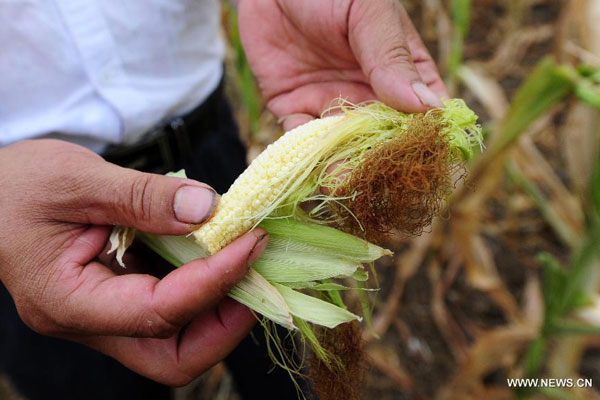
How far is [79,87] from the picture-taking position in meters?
1.09

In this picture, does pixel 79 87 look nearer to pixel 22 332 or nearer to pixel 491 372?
pixel 22 332

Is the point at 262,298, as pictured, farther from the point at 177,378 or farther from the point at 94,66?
the point at 94,66

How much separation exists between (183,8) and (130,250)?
571 mm

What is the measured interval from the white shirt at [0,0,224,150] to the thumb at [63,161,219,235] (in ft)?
0.95

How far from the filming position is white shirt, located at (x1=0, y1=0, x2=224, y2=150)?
1.01 metres

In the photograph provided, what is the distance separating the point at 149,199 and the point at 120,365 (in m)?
0.65

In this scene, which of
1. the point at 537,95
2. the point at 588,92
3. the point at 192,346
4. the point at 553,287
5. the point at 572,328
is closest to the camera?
the point at 192,346

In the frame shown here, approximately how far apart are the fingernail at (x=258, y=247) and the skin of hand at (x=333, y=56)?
0.31 metres

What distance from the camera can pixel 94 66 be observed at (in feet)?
3.51

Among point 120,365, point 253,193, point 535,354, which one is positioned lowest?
point 535,354

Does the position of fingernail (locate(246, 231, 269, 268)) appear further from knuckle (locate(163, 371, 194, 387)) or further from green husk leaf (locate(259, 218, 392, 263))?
knuckle (locate(163, 371, 194, 387))

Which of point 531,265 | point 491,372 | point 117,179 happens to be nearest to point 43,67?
point 117,179

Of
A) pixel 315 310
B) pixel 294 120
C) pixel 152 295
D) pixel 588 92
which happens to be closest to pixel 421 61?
pixel 294 120

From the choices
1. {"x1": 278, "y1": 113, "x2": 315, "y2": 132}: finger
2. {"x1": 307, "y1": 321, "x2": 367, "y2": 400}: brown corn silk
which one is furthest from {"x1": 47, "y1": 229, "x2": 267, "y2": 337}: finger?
{"x1": 278, "y1": 113, "x2": 315, "y2": 132}: finger
